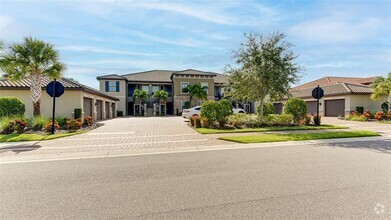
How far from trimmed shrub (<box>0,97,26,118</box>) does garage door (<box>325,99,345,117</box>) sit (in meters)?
32.9

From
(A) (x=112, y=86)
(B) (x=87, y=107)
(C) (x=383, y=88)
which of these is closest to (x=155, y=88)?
(A) (x=112, y=86)

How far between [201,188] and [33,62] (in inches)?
596

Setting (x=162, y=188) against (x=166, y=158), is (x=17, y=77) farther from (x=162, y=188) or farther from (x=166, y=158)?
(x=162, y=188)

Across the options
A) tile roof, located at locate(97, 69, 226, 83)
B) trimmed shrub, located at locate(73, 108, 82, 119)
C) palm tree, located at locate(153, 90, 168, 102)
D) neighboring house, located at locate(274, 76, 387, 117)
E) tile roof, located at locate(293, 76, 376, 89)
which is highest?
tile roof, located at locate(97, 69, 226, 83)

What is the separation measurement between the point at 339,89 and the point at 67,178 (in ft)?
109

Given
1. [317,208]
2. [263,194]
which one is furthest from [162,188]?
[317,208]

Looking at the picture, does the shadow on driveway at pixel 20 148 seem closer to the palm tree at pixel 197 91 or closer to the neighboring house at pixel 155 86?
the palm tree at pixel 197 91

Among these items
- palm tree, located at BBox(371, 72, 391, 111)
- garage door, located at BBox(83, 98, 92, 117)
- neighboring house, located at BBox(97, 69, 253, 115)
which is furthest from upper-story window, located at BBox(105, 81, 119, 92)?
palm tree, located at BBox(371, 72, 391, 111)

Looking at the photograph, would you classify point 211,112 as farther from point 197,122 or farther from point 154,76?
point 154,76

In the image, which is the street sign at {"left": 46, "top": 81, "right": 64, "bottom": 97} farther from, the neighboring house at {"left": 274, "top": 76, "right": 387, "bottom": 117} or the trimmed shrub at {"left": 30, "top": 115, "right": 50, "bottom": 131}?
the neighboring house at {"left": 274, "top": 76, "right": 387, "bottom": 117}

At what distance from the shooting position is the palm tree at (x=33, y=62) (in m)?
14.5

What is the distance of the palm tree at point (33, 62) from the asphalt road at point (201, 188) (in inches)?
402

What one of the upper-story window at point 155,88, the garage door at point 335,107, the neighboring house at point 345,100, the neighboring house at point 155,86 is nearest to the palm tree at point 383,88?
the neighboring house at point 345,100

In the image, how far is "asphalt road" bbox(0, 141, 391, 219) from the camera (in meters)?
3.83
